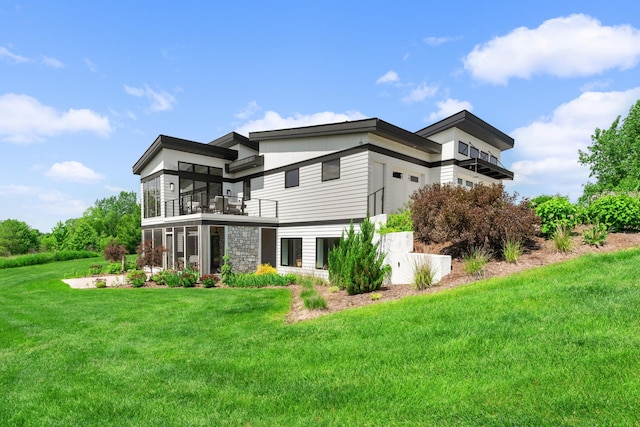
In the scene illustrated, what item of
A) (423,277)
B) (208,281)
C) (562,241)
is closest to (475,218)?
(562,241)

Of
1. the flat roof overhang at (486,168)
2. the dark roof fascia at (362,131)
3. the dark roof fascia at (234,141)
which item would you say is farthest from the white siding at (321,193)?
the flat roof overhang at (486,168)

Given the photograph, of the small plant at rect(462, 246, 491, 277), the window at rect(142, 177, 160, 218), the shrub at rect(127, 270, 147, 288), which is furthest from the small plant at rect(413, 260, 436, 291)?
the window at rect(142, 177, 160, 218)

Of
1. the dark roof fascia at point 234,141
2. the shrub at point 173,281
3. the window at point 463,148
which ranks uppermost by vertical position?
the dark roof fascia at point 234,141

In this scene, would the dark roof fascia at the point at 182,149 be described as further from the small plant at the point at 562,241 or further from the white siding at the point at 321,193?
the small plant at the point at 562,241

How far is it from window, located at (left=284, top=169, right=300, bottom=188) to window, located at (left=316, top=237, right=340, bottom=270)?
10.2 ft

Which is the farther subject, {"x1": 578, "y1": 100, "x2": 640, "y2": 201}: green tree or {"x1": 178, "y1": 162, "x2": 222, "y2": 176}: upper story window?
{"x1": 578, "y1": 100, "x2": 640, "y2": 201}: green tree

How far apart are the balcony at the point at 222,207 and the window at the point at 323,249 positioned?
3.36 meters

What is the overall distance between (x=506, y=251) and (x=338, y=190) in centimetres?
744

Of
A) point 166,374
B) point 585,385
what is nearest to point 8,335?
point 166,374

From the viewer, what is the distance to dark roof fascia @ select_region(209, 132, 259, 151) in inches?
811

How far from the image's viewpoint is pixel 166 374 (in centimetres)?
483

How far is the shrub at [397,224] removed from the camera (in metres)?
12.3

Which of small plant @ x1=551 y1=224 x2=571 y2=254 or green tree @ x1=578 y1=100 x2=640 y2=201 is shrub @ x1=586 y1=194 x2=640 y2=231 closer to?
small plant @ x1=551 y1=224 x2=571 y2=254

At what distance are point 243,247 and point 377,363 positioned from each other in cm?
1329
